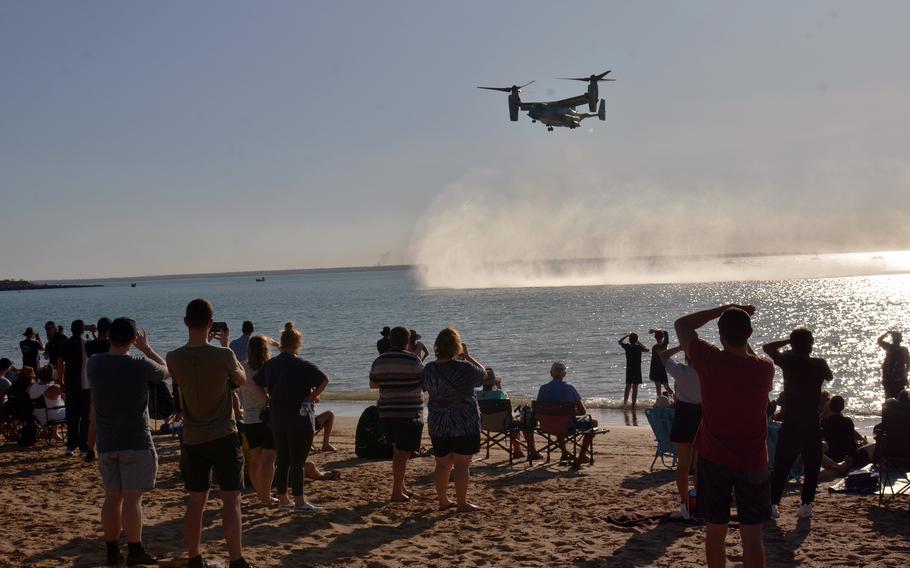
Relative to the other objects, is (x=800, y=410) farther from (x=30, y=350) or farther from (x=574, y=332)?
(x=574, y=332)

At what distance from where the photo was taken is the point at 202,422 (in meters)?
5.41

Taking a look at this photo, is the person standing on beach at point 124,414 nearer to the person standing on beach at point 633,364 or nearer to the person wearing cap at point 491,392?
the person wearing cap at point 491,392

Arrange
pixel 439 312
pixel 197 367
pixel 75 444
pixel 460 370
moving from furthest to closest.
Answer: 1. pixel 439 312
2. pixel 75 444
3. pixel 460 370
4. pixel 197 367

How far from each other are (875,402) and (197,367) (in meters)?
20.1

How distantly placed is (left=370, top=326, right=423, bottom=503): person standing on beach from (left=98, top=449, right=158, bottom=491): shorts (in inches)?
103

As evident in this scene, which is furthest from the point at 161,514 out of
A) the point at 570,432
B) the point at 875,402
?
the point at 875,402

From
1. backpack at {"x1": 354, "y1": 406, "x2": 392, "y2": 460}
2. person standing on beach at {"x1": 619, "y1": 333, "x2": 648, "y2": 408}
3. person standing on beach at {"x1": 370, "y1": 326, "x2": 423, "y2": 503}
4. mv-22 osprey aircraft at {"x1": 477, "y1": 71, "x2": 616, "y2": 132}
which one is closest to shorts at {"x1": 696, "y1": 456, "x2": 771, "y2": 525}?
person standing on beach at {"x1": 370, "y1": 326, "x2": 423, "y2": 503}

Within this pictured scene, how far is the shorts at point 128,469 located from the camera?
556 centimetres

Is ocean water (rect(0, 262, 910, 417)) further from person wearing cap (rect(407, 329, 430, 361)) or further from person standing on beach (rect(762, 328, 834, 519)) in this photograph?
person standing on beach (rect(762, 328, 834, 519))

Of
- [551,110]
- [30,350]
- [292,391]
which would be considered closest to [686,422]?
[292,391]

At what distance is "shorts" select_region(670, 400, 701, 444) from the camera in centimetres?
726

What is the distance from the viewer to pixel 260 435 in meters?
7.97

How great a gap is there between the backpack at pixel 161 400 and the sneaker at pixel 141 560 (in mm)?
5564

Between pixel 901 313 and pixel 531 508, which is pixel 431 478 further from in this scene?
pixel 901 313
